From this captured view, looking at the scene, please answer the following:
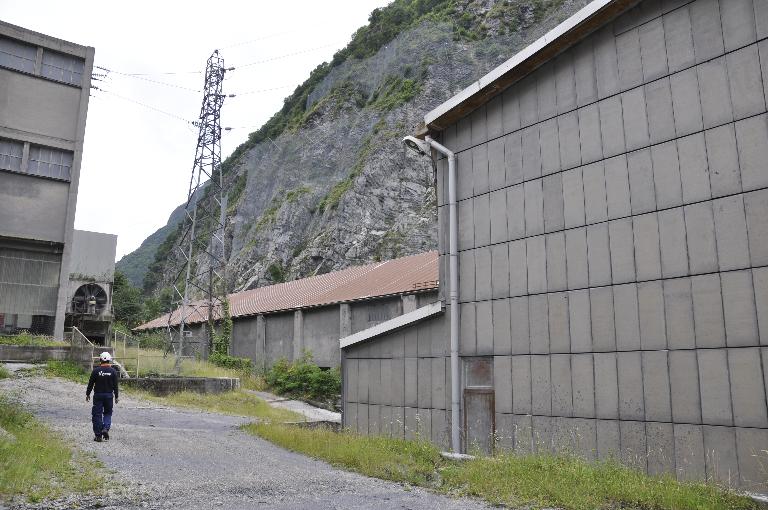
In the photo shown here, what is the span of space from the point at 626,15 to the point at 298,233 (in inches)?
1984

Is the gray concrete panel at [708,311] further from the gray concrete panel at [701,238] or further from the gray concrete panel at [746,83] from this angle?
the gray concrete panel at [746,83]

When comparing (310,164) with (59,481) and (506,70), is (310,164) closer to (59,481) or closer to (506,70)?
(506,70)

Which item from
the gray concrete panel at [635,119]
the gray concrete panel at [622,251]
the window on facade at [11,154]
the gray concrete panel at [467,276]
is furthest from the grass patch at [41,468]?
the window on facade at [11,154]

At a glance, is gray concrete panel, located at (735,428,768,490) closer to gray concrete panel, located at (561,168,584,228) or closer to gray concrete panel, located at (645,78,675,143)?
gray concrete panel, located at (561,168,584,228)

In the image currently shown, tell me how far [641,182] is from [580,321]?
2454mm

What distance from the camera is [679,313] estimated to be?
8648 millimetres

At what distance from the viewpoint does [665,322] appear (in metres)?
8.80

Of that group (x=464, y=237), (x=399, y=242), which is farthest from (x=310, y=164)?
(x=464, y=237)

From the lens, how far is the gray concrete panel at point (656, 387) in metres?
8.65

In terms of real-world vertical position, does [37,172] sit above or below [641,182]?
above

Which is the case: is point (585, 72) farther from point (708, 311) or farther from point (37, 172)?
point (37, 172)

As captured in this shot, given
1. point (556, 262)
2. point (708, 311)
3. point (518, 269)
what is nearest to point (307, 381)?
point (518, 269)

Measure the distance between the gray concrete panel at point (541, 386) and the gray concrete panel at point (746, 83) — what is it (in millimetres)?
4857

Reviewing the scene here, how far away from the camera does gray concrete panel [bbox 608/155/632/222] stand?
9.50 m
